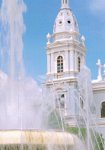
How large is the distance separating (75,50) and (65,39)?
1303mm

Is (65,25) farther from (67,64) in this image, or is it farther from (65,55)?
(67,64)

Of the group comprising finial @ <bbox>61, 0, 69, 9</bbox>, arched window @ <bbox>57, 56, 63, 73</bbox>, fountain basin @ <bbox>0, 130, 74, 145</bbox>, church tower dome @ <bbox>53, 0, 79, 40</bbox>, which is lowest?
fountain basin @ <bbox>0, 130, 74, 145</bbox>

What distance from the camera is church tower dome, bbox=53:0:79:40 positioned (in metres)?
42.8

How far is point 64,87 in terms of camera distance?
40.5m

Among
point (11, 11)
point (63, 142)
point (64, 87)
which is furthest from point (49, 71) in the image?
point (63, 142)

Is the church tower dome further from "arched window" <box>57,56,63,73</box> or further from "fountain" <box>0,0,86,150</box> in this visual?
"fountain" <box>0,0,86,150</box>

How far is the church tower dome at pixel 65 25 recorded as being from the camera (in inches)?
1684

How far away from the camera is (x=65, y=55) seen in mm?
42062

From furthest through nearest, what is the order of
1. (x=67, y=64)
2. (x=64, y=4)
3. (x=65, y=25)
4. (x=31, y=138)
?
(x=64, y=4)
(x=65, y=25)
(x=67, y=64)
(x=31, y=138)

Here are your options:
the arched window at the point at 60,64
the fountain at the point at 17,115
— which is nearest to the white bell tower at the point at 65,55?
the arched window at the point at 60,64

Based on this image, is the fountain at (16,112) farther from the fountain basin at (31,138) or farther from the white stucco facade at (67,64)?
the white stucco facade at (67,64)

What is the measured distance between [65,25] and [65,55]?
2.96m

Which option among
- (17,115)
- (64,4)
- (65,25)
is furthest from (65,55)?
(17,115)

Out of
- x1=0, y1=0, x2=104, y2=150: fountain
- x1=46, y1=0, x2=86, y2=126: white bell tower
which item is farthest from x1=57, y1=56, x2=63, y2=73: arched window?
x1=0, y1=0, x2=104, y2=150: fountain
